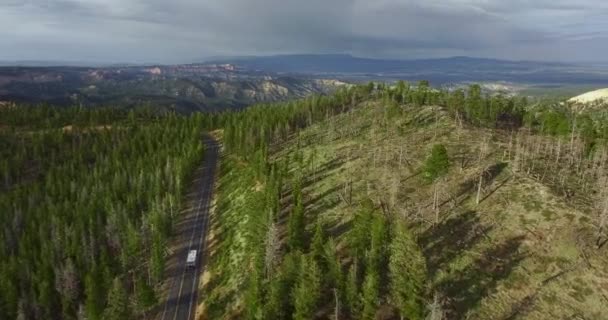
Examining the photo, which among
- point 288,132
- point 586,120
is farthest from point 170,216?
point 586,120

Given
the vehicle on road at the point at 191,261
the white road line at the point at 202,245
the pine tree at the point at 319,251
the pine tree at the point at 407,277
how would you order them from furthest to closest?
the vehicle on road at the point at 191,261 → the white road line at the point at 202,245 → the pine tree at the point at 319,251 → the pine tree at the point at 407,277

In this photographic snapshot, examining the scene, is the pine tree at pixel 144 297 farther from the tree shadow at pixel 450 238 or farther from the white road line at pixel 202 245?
the tree shadow at pixel 450 238

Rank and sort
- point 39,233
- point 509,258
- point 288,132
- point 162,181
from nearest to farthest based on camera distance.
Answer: point 509,258 → point 39,233 → point 162,181 → point 288,132

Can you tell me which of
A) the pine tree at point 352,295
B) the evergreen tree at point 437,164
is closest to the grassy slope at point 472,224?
the evergreen tree at point 437,164

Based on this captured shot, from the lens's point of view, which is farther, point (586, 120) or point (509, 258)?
point (586, 120)

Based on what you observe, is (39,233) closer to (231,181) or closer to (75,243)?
(75,243)

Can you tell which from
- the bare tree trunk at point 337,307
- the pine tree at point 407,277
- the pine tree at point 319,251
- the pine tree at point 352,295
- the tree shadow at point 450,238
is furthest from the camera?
the pine tree at point 319,251

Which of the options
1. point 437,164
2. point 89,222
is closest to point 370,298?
point 437,164
